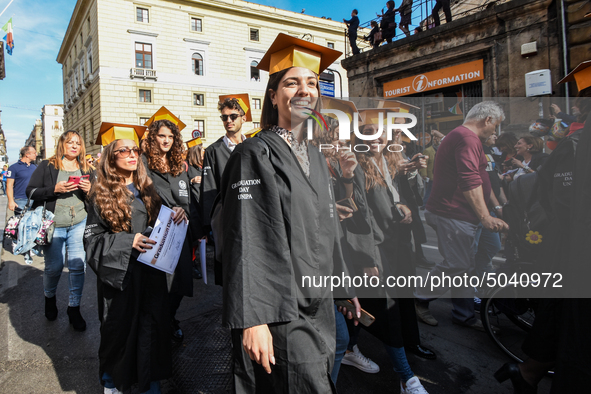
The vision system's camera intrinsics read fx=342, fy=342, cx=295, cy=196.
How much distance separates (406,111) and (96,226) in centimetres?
212

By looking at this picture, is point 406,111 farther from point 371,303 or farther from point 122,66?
point 122,66

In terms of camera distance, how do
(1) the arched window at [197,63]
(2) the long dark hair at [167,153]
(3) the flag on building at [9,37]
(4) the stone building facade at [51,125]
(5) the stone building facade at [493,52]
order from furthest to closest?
1. (4) the stone building facade at [51,125]
2. (1) the arched window at [197,63]
3. (3) the flag on building at [9,37]
4. (5) the stone building facade at [493,52]
5. (2) the long dark hair at [167,153]

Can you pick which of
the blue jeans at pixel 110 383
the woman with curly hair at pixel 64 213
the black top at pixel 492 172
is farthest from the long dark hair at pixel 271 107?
the woman with curly hair at pixel 64 213

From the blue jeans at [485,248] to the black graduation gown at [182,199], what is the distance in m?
2.14

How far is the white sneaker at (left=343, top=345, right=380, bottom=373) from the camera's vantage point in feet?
9.25

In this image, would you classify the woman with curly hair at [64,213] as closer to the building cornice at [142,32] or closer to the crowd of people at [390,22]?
the crowd of people at [390,22]

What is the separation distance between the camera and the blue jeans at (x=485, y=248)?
6.60 feet

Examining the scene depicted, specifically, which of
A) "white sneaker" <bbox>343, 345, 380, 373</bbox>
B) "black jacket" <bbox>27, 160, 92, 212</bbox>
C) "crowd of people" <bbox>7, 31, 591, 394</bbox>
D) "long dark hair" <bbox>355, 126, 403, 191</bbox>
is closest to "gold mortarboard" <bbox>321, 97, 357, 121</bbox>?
"crowd of people" <bbox>7, 31, 591, 394</bbox>

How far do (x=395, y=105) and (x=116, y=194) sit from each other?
1931 millimetres

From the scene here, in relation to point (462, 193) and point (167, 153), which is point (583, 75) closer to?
point (462, 193)

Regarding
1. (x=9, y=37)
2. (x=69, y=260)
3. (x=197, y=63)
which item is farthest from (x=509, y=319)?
(x=197, y=63)

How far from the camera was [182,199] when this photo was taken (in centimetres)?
335

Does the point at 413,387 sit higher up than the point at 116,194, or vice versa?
the point at 116,194

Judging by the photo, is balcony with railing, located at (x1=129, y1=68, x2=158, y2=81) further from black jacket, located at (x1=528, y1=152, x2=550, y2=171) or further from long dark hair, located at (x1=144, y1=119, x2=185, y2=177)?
black jacket, located at (x1=528, y1=152, x2=550, y2=171)
